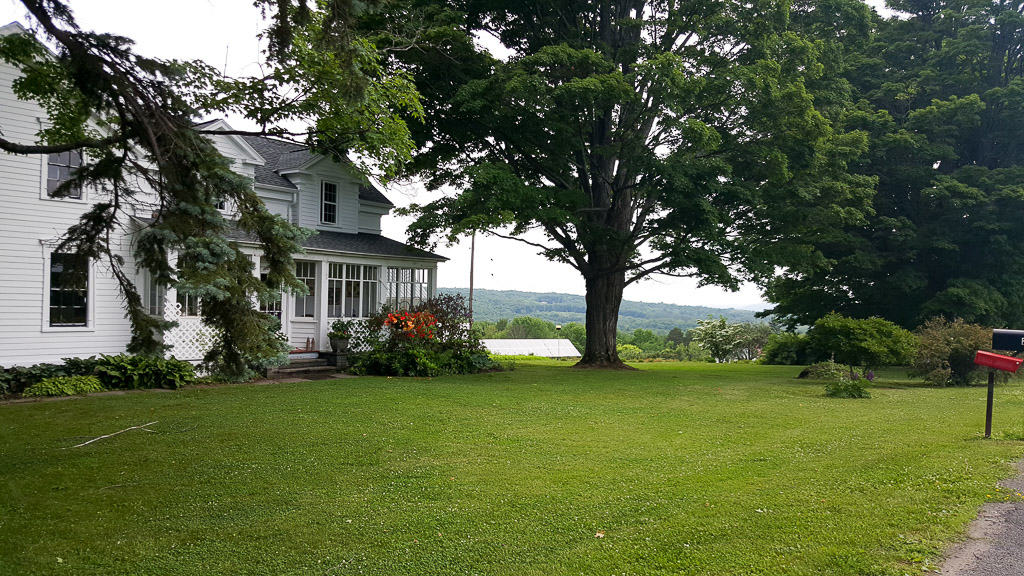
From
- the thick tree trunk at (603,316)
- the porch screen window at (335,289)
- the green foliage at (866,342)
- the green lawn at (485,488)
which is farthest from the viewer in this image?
the thick tree trunk at (603,316)

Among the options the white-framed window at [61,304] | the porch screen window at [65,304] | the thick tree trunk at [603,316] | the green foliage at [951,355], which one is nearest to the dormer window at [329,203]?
the white-framed window at [61,304]

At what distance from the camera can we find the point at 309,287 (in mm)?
18906

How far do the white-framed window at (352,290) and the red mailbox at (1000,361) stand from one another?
15.3 m

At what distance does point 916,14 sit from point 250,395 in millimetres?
30713

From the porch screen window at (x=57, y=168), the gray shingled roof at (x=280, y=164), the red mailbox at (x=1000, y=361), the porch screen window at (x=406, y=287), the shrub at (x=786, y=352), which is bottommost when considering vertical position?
the shrub at (x=786, y=352)

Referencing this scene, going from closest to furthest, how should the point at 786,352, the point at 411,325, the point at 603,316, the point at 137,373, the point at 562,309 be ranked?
1. the point at 137,373
2. the point at 411,325
3. the point at 603,316
4. the point at 786,352
5. the point at 562,309

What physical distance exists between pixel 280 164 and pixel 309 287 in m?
5.11

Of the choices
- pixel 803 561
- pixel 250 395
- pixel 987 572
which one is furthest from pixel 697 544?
pixel 250 395

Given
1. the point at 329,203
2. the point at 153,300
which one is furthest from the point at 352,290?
the point at 153,300

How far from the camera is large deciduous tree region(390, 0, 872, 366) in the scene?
17312 mm

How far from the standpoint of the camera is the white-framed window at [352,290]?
19.4 m

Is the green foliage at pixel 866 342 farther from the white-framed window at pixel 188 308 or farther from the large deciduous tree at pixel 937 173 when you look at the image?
the white-framed window at pixel 188 308

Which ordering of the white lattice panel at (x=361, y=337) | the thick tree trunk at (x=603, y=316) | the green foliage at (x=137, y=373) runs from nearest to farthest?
the green foliage at (x=137, y=373)
the white lattice panel at (x=361, y=337)
the thick tree trunk at (x=603, y=316)

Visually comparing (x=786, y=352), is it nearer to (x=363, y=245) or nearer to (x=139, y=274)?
(x=363, y=245)
